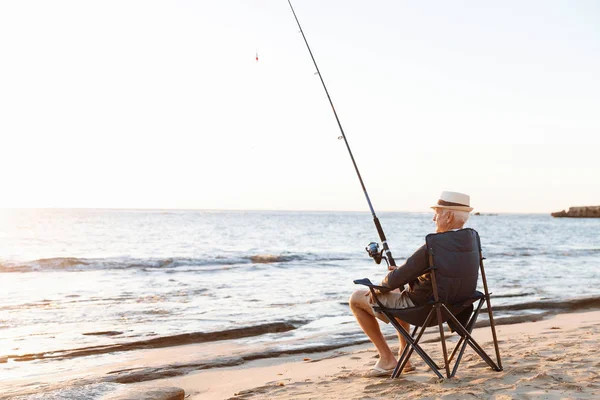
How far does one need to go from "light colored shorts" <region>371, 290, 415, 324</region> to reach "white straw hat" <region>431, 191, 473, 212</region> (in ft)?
2.15

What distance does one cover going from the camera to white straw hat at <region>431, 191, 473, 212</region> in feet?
13.1

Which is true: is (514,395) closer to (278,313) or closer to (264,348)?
(264,348)

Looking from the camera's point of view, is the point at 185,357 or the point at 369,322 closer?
the point at 369,322

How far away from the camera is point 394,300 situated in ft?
13.7

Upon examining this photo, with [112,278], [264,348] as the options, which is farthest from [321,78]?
[112,278]

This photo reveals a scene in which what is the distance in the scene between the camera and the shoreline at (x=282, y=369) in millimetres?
4359

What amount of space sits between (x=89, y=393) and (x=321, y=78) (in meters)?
3.81

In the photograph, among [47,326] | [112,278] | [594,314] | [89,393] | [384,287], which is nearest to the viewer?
[384,287]

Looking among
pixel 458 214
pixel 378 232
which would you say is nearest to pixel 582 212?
pixel 378 232

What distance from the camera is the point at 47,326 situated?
8.01m

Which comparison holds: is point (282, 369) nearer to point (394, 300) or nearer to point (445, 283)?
point (394, 300)

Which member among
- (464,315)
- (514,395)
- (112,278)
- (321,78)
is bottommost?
(112,278)

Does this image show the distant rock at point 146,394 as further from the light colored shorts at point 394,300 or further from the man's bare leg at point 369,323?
the light colored shorts at point 394,300

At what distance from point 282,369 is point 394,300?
1.82m
